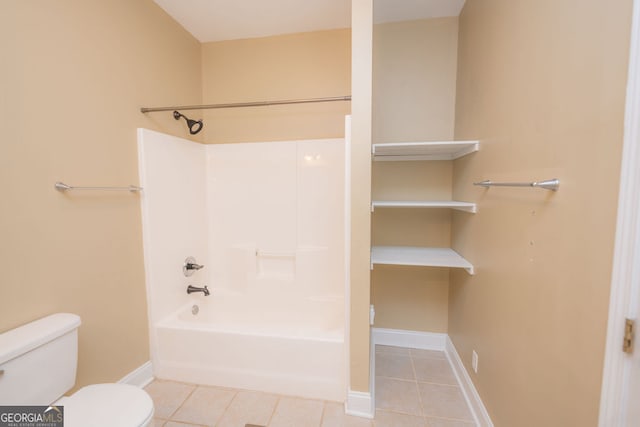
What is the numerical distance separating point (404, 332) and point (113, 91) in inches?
112

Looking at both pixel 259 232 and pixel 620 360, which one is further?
pixel 259 232

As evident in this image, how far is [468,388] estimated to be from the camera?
5.48 ft

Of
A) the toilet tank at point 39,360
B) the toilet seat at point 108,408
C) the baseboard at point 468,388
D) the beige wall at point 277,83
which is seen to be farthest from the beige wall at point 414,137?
the toilet tank at point 39,360

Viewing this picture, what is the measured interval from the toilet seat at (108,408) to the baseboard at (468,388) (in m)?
1.71

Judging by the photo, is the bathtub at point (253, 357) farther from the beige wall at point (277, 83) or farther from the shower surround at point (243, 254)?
the beige wall at point (277, 83)

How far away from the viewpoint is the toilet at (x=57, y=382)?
3.35 feet

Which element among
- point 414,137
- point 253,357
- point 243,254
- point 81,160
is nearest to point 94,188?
point 81,160

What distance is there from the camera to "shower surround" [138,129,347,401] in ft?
5.71

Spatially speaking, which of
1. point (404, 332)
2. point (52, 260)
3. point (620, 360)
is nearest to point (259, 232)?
point (52, 260)

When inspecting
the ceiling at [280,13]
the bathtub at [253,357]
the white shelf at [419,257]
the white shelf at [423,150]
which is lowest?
the bathtub at [253,357]

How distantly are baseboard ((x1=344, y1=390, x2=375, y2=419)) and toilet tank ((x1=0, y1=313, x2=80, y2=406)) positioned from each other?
1.48 meters

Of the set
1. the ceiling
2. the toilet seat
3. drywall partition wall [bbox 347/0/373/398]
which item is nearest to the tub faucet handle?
the toilet seat

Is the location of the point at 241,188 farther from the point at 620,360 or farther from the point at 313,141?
the point at 620,360

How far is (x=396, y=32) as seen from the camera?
82.0 inches
